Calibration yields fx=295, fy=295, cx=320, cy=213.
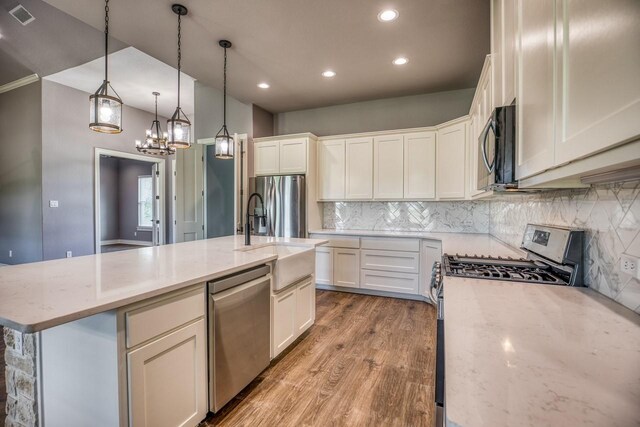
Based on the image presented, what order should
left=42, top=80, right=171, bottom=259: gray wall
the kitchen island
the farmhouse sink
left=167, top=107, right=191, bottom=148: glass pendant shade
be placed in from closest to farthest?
the kitchen island, the farmhouse sink, left=167, top=107, right=191, bottom=148: glass pendant shade, left=42, top=80, right=171, bottom=259: gray wall

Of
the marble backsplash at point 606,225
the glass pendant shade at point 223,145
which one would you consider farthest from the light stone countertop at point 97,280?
the marble backsplash at point 606,225

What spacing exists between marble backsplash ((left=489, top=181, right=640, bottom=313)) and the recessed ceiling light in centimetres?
188

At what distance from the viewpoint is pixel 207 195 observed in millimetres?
4742

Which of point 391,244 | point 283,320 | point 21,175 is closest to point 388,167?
point 391,244

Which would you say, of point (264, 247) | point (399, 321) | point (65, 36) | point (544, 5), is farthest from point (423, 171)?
point (65, 36)

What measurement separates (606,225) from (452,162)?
8.93 feet

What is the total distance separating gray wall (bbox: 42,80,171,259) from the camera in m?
4.96

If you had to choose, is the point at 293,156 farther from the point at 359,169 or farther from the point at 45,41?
the point at 45,41

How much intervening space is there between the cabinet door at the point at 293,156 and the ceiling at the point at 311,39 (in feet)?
2.41

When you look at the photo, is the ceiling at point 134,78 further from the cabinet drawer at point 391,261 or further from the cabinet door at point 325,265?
the cabinet drawer at point 391,261

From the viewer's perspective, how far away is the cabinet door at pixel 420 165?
13.0 feet

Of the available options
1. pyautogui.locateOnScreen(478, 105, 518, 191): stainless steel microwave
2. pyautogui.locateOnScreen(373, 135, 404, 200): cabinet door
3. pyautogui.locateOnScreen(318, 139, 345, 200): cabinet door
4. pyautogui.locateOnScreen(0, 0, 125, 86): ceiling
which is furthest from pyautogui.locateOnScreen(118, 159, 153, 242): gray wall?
pyautogui.locateOnScreen(478, 105, 518, 191): stainless steel microwave

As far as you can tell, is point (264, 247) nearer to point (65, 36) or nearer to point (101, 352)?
point (101, 352)

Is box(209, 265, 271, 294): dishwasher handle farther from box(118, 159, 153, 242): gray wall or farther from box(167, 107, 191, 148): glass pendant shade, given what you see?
box(118, 159, 153, 242): gray wall
